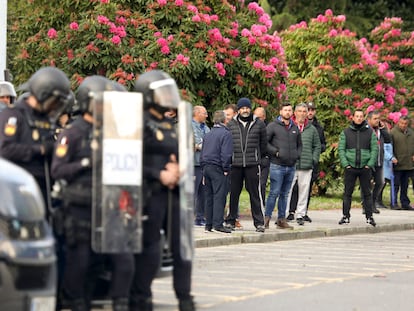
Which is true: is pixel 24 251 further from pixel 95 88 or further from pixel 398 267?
pixel 398 267

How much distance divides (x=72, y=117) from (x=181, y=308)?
1821 millimetres

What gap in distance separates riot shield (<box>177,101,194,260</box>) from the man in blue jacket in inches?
374

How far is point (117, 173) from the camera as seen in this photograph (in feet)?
32.1

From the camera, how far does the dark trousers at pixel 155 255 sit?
33.2 feet

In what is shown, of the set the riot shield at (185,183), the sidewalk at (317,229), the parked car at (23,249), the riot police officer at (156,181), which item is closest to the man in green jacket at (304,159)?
the sidewalk at (317,229)

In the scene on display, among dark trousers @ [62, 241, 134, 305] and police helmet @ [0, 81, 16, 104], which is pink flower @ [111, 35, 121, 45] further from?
dark trousers @ [62, 241, 134, 305]

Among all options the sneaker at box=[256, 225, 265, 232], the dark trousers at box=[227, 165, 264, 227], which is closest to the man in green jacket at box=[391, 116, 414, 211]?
the dark trousers at box=[227, 165, 264, 227]

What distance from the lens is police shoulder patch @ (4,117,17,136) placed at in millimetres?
10312

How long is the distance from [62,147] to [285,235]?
10.9 meters

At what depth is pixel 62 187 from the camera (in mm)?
9914

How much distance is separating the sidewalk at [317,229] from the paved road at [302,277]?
21cm

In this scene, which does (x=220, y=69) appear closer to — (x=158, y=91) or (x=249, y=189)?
(x=249, y=189)

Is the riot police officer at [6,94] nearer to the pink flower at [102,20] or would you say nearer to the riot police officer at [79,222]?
the riot police officer at [79,222]

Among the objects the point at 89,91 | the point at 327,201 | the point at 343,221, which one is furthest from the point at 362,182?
the point at 89,91
